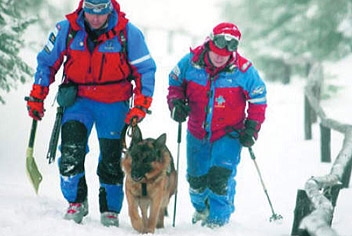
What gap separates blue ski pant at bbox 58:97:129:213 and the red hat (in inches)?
48.7

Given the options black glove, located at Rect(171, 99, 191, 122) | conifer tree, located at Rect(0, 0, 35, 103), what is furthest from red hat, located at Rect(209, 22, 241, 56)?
conifer tree, located at Rect(0, 0, 35, 103)

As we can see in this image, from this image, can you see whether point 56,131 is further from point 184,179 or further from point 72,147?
point 184,179

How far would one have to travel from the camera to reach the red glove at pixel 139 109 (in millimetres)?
5223

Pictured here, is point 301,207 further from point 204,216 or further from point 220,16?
point 220,16

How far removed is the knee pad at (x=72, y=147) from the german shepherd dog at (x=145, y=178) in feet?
1.63

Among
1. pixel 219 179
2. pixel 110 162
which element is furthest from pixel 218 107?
pixel 110 162

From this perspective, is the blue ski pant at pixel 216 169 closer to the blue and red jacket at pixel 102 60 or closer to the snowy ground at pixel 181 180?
the snowy ground at pixel 181 180

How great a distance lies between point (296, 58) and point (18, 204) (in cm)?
2075

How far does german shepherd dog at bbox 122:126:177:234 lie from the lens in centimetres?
522

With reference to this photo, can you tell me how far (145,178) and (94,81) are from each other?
1174 millimetres

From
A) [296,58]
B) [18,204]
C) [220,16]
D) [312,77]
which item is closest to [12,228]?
[18,204]

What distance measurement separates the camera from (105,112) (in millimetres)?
5410

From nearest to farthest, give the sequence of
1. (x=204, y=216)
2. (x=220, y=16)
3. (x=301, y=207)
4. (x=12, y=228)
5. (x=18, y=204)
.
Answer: (x=12, y=228) → (x=301, y=207) → (x=18, y=204) → (x=204, y=216) → (x=220, y=16)

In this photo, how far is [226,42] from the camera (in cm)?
568
